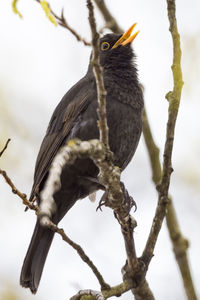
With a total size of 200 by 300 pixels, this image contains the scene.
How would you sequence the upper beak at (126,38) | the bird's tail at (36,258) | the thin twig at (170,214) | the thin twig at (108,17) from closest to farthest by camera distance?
the thin twig at (170,214) < the bird's tail at (36,258) < the upper beak at (126,38) < the thin twig at (108,17)

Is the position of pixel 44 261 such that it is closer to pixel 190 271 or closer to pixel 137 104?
pixel 190 271

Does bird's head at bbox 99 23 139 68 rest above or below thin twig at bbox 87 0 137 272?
above

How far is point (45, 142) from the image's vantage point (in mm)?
4668

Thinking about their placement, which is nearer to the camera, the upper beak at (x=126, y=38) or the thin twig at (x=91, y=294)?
the thin twig at (x=91, y=294)

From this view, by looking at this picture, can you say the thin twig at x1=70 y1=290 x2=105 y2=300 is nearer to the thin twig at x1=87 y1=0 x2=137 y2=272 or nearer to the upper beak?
the thin twig at x1=87 y1=0 x2=137 y2=272

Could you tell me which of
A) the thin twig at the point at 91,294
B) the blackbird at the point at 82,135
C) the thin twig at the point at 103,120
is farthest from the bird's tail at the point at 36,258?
the thin twig at the point at 103,120

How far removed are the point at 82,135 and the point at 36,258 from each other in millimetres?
1335

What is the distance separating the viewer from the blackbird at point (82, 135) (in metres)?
4.26

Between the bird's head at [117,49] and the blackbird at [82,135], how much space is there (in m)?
0.14

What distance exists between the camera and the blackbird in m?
4.26

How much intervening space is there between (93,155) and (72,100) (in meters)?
2.08

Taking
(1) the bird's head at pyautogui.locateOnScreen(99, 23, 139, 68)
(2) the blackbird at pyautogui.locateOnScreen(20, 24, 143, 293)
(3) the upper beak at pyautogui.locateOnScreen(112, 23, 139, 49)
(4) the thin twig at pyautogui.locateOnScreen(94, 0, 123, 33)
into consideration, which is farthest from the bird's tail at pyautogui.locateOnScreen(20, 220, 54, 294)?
(4) the thin twig at pyautogui.locateOnScreen(94, 0, 123, 33)

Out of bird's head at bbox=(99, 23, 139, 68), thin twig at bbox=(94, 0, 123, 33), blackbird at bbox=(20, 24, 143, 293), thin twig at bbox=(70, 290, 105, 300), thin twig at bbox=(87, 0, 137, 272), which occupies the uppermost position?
thin twig at bbox=(94, 0, 123, 33)

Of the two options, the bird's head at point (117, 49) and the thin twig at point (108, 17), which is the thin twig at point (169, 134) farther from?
the thin twig at point (108, 17)
